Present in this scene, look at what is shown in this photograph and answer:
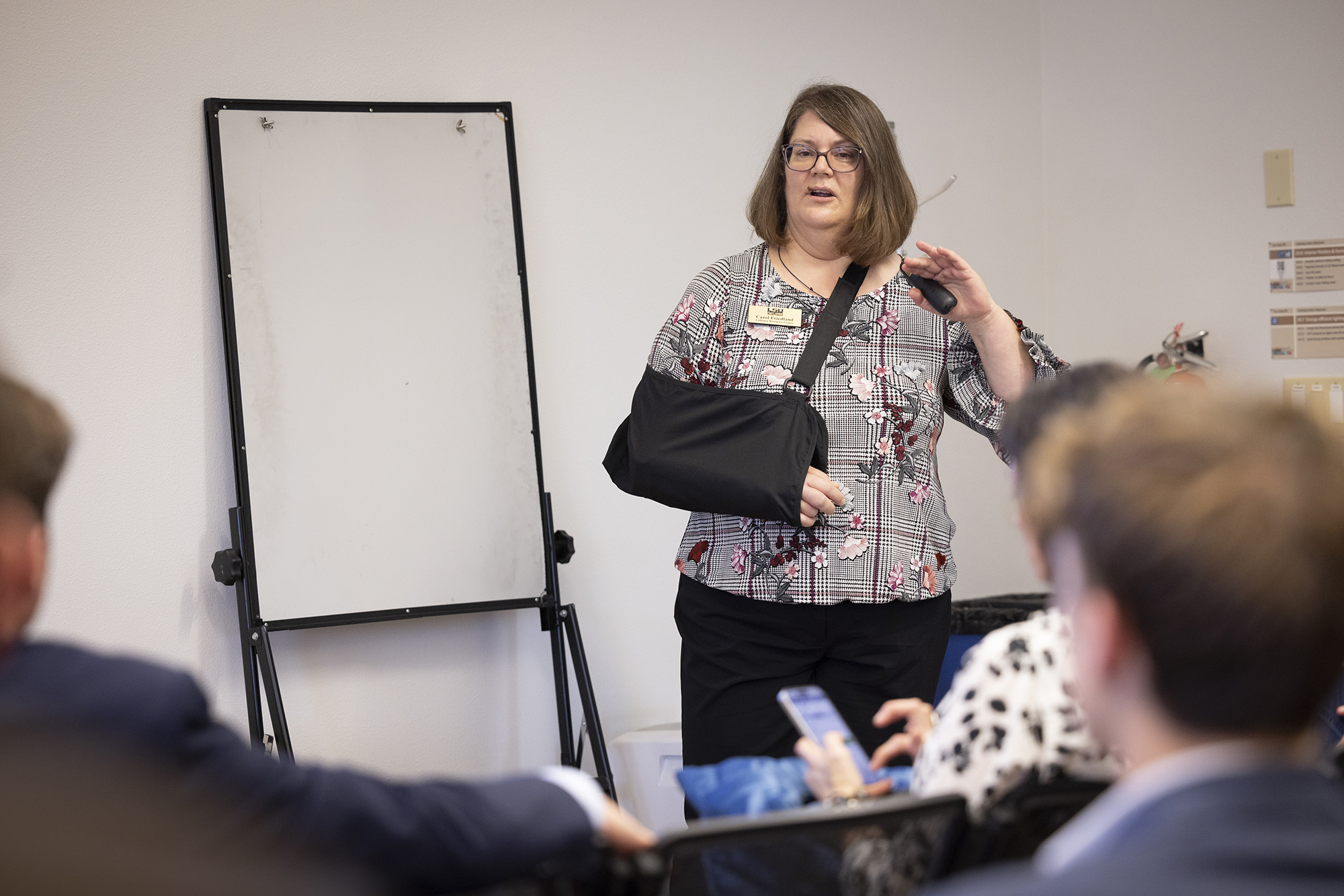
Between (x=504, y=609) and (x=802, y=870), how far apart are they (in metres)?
2.14

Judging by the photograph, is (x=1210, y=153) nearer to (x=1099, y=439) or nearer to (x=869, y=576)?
(x=869, y=576)

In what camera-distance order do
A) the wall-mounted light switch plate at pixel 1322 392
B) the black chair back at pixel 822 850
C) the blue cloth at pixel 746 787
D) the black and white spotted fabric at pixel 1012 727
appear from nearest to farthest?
1. the black chair back at pixel 822 850
2. the black and white spotted fabric at pixel 1012 727
3. the blue cloth at pixel 746 787
4. the wall-mounted light switch plate at pixel 1322 392

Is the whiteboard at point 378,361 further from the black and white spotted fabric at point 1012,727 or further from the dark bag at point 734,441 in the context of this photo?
the black and white spotted fabric at point 1012,727

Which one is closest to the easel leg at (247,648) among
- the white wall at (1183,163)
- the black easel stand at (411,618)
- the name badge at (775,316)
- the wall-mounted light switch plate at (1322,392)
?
the black easel stand at (411,618)

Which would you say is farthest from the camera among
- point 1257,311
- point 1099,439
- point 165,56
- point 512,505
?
point 1257,311

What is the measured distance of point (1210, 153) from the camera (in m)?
3.56

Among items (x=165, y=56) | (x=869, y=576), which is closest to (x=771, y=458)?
(x=869, y=576)

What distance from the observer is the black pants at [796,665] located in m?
2.08

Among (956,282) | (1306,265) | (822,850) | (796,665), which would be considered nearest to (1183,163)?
(1306,265)

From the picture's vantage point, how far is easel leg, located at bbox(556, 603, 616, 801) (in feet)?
9.49

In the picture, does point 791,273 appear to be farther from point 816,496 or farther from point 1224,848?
point 1224,848

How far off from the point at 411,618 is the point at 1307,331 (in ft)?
8.93

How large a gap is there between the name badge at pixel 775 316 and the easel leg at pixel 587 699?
3.74 ft

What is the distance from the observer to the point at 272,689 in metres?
2.67
